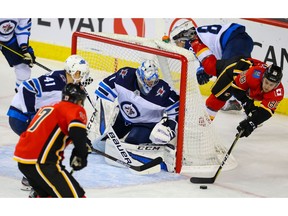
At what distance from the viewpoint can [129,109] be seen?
6.87m

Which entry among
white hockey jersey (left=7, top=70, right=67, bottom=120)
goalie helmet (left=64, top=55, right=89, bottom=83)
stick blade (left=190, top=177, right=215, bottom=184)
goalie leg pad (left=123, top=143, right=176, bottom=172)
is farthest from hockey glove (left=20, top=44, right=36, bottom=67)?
stick blade (left=190, top=177, right=215, bottom=184)

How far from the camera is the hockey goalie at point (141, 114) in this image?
21.9 feet

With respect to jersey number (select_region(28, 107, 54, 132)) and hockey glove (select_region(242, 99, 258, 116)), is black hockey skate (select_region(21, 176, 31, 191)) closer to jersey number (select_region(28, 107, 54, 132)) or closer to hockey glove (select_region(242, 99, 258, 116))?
jersey number (select_region(28, 107, 54, 132))

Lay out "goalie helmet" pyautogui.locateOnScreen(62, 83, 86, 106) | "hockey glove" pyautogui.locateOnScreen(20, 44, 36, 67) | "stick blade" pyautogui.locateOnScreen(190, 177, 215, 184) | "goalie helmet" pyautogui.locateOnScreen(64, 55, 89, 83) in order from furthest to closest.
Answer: "hockey glove" pyautogui.locateOnScreen(20, 44, 36, 67) → "stick blade" pyautogui.locateOnScreen(190, 177, 215, 184) → "goalie helmet" pyautogui.locateOnScreen(64, 55, 89, 83) → "goalie helmet" pyautogui.locateOnScreen(62, 83, 86, 106)

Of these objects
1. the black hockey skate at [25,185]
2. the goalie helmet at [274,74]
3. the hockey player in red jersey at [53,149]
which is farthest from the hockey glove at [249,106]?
the hockey player in red jersey at [53,149]

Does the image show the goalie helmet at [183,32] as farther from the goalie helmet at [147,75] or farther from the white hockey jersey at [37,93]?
the white hockey jersey at [37,93]

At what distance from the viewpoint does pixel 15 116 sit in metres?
6.20

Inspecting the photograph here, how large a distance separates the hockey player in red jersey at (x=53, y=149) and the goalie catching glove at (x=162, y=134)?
1.47 metres

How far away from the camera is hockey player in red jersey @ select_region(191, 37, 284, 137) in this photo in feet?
21.8

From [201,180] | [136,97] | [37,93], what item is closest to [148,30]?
[136,97]

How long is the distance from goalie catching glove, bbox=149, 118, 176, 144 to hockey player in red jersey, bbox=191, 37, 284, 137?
42 centimetres

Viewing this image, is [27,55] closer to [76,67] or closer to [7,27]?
[7,27]
